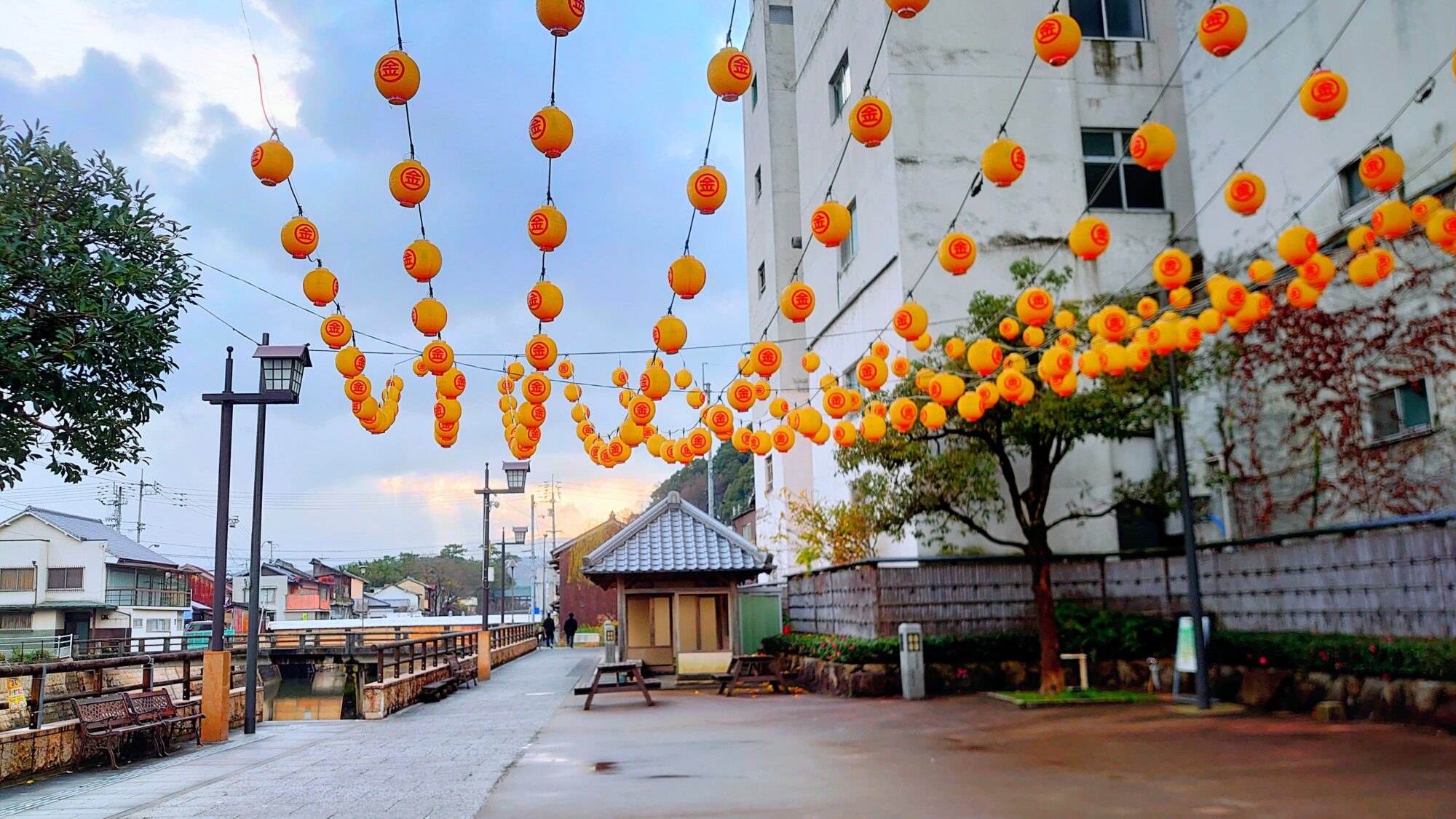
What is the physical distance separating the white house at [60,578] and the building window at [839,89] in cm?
3624

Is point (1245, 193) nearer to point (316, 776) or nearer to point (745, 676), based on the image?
point (316, 776)

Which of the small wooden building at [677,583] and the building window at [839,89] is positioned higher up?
the building window at [839,89]

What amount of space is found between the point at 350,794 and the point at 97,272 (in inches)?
314

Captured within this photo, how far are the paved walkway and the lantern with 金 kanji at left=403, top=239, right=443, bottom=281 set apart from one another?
498 centimetres

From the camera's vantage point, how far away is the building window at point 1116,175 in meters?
21.4

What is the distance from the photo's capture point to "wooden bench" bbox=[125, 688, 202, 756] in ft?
38.3

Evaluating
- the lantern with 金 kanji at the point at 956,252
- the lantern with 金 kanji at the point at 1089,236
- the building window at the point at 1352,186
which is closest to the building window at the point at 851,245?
the building window at the point at 1352,186

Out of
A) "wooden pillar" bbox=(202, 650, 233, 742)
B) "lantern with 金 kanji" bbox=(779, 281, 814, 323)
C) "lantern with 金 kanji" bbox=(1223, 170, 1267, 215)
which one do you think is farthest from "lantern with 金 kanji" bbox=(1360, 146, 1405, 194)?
"wooden pillar" bbox=(202, 650, 233, 742)

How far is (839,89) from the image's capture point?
24.4 m

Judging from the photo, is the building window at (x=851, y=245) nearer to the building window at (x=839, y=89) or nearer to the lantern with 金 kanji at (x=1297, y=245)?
the building window at (x=839, y=89)

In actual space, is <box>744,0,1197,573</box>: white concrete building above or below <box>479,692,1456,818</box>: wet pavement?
above

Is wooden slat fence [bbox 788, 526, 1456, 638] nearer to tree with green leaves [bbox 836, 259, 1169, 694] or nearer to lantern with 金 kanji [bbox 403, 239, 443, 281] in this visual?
tree with green leaves [bbox 836, 259, 1169, 694]

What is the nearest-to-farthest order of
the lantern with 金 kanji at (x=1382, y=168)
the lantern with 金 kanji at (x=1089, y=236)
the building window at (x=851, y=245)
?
1. the lantern with 金 kanji at (x=1382, y=168)
2. the lantern with 金 kanji at (x=1089, y=236)
3. the building window at (x=851, y=245)

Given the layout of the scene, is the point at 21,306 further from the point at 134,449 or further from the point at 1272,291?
the point at 1272,291
